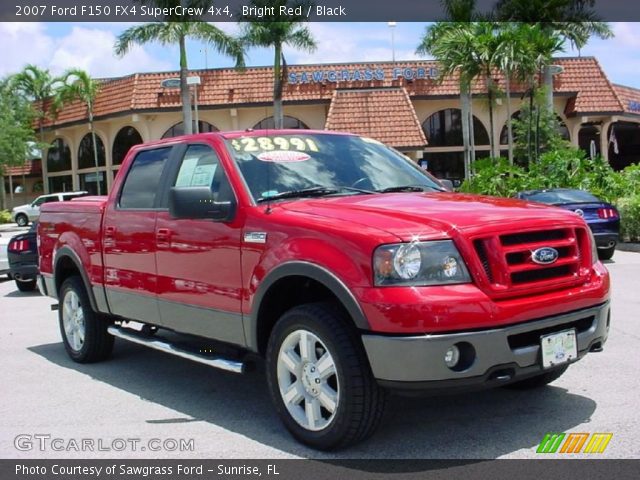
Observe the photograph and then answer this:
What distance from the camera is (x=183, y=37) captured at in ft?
95.0

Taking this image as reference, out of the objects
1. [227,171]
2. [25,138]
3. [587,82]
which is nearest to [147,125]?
[25,138]

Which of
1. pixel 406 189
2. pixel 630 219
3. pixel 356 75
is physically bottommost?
pixel 630 219

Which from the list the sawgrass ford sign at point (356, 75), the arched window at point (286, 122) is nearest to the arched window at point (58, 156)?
the arched window at point (286, 122)

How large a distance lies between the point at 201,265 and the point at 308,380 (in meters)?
1.28

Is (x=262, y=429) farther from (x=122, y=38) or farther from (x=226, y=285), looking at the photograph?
(x=122, y=38)

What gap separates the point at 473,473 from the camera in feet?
13.3

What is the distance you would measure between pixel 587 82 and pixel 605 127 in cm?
230

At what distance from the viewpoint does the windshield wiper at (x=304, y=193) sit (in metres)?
5.06

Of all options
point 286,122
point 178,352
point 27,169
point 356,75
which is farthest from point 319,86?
point 178,352

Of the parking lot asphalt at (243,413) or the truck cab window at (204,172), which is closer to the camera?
the parking lot asphalt at (243,413)

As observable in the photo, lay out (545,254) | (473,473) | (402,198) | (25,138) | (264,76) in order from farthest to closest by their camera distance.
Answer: (25,138) < (264,76) < (402,198) < (545,254) < (473,473)

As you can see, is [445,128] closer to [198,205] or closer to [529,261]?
[198,205]

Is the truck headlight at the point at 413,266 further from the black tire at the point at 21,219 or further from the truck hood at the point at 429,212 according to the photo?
the black tire at the point at 21,219

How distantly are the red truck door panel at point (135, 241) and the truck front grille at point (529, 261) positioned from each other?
109 inches
